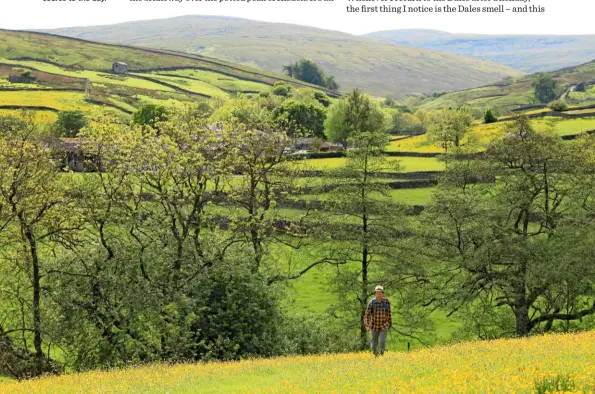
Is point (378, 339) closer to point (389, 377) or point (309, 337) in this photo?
point (389, 377)

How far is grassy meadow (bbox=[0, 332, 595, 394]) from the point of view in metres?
10.9

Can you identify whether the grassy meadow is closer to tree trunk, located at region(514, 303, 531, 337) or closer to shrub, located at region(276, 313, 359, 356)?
shrub, located at region(276, 313, 359, 356)

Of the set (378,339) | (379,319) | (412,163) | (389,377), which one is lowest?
(412,163)

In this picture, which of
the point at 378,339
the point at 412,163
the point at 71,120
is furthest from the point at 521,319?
the point at 71,120

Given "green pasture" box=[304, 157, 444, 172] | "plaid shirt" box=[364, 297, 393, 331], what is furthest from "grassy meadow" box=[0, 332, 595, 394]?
"green pasture" box=[304, 157, 444, 172]

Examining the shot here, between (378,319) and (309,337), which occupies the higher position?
(378,319)

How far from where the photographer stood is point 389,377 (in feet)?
44.9

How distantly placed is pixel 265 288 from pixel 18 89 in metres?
157

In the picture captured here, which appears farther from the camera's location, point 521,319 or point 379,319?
point 521,319

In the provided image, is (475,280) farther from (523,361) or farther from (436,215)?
(523,361)

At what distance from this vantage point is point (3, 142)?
2703 centimetres

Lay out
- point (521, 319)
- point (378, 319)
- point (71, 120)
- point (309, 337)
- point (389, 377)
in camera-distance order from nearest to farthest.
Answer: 1. point (389, 377)
2. point (378, 319)
3. point (309, 337)
4. point (521, 319)
5. point (71, 120)

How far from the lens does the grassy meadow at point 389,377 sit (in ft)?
35.8

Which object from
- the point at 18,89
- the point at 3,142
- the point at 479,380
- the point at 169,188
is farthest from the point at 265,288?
the point at 18,89
